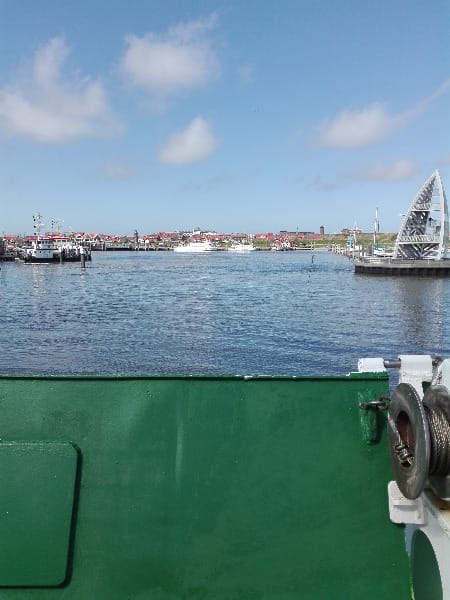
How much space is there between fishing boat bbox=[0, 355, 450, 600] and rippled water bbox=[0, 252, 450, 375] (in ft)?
57.9

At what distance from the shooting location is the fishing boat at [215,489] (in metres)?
3.29

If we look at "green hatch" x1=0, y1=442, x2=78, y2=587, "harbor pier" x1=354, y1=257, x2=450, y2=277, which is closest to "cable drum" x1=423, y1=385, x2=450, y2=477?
"green hatch" x1=0, y1=442, x2=78, y2=587

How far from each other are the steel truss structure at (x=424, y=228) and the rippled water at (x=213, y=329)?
104 ft

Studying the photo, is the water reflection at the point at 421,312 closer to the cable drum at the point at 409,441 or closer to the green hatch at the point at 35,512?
the cable drum at the point at 409,441

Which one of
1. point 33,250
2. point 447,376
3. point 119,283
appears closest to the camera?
point 447,376

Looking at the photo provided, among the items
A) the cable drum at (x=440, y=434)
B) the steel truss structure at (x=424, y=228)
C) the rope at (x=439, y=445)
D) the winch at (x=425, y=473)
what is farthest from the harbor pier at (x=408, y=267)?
the rope at (x=439, y=445)

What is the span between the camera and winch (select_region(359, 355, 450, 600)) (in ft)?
9.96

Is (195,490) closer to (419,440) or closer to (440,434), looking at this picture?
(419,440)

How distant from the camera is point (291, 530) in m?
3.38

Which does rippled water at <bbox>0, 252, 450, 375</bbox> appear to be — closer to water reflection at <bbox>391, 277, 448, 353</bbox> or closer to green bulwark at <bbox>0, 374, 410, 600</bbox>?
water reflection at <bbox>391, 277, 448, 353</bbox>

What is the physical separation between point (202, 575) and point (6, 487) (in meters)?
1.30

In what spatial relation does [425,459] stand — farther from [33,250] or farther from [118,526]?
[33,250]

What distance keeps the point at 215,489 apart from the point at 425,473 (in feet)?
4.13

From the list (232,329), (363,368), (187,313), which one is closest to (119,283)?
(187,313)
